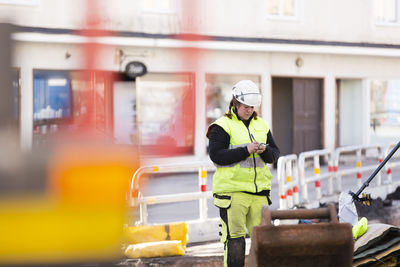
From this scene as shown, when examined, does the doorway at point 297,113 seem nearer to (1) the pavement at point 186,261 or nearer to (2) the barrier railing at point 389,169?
(2) the barrier railing at point 389,169

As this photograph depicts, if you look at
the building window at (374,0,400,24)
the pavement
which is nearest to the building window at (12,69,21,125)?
the pavement

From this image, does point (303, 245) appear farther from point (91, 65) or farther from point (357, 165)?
point (357, 165)

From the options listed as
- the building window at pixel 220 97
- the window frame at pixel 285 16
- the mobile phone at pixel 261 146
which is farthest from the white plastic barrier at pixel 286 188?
the window frame at pixel 285 16

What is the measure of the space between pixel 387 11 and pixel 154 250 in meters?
14.4

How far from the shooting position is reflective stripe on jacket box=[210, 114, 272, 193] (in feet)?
18.0

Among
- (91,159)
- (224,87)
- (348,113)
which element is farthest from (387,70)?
(91,159)

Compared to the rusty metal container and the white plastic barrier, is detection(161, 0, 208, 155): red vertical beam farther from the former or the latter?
the white plastic barrier


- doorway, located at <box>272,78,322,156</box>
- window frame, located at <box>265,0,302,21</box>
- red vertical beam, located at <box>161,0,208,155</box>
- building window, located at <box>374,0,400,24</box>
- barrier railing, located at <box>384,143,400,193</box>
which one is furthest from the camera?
building window, located at <box>374,0,400,24</box>

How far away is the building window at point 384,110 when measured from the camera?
65.0 ft

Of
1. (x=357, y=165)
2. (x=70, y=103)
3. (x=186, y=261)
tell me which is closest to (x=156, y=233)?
(x=186, y=261)

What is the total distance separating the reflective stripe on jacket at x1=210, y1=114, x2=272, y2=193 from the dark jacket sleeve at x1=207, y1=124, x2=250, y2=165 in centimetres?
5

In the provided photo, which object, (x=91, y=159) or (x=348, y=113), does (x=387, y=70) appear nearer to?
(x=348, y=113)

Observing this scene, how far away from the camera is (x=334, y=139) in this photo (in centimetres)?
1912

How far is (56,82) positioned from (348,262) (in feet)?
8.19
